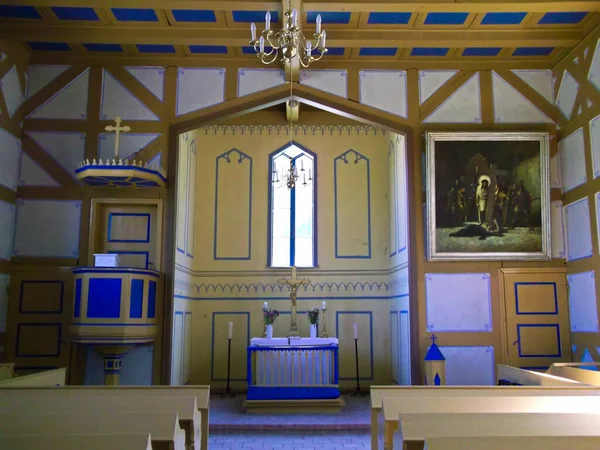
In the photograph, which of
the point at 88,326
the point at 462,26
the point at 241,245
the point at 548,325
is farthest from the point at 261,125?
the point at 548,325

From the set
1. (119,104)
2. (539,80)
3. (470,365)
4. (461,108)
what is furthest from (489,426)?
(119,104)

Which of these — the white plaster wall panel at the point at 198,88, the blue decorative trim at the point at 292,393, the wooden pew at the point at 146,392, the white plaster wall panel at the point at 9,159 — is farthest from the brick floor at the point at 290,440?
the white plaster wall panel at the point at 198,88

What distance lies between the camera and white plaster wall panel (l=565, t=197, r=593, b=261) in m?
7.24

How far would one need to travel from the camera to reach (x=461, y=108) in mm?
8258

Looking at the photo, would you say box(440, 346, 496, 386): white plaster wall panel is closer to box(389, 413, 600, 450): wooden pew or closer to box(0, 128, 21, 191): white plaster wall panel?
box(389, 413, 600, 450): wooden pew

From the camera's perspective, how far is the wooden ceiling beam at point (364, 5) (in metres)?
6.77

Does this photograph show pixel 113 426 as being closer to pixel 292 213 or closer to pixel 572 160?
pixel 572 160

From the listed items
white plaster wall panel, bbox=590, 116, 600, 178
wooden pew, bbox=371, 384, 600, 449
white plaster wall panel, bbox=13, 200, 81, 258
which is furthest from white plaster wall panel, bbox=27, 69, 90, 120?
white plaster wall panel, bbox=590, 116, 600, 178

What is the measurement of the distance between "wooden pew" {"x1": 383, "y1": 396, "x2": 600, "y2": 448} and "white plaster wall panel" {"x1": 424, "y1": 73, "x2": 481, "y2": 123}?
194 inches

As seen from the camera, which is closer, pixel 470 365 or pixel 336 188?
pixel 470 365

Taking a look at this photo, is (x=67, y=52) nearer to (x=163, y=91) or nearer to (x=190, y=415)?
(x=163, y=91)

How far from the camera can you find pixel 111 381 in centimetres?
710

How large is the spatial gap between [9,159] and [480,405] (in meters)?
6.73

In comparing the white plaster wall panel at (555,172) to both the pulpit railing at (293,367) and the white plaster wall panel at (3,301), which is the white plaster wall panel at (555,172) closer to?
the pulpit railing at (293,367)
